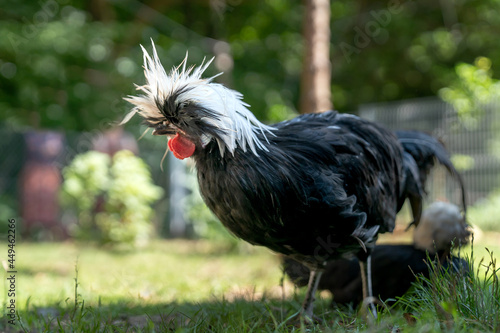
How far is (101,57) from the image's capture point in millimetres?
14172

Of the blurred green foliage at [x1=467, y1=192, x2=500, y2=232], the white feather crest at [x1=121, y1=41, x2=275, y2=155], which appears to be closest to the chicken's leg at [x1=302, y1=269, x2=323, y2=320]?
the white feather crest at [x1=121, y1=41, x2=275, y2=155]

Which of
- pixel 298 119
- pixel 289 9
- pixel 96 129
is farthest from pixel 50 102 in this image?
pixel 298 119

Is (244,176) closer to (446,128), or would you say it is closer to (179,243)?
(179,243)

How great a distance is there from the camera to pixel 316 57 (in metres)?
8.01

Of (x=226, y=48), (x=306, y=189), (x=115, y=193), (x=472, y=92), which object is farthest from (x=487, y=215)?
(x=306, y=189)

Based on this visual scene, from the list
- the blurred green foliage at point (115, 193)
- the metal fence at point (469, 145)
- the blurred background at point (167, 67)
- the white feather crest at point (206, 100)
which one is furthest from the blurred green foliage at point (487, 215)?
the white feather crest at point (206, 100)

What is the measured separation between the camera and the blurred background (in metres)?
10.7

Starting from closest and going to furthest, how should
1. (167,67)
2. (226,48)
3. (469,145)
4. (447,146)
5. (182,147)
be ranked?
Result: (182,147) → (447,146) → (469,145) → (167,67) → (226,48)

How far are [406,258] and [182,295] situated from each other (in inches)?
97.5

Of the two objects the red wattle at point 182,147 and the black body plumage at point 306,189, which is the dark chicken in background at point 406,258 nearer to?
the black body plumage at point 306,189

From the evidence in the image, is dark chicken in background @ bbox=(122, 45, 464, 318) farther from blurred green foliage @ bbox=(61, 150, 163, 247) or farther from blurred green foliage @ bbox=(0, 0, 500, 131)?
blurred green foliage @ bbox=(0, 0, 500, 131)

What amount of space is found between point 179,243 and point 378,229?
8.42m

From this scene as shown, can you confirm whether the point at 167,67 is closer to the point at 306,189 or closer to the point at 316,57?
the point at 316,57

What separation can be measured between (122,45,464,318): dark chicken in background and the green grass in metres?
0.58
